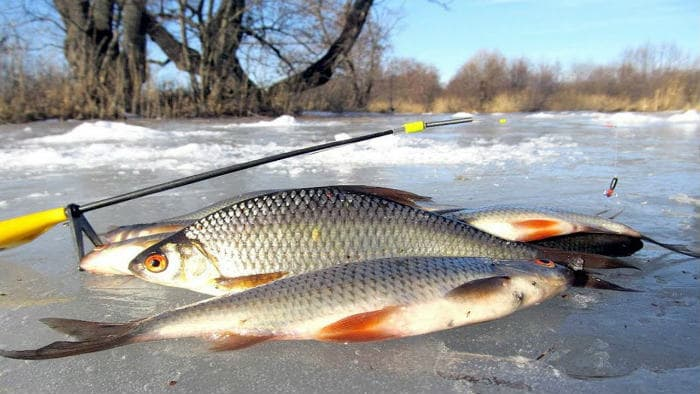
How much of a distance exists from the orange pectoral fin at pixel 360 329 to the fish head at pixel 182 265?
604mm

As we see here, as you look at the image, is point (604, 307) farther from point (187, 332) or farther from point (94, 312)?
point (94, 312)

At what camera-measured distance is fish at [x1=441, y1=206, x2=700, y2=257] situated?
7.04 ft

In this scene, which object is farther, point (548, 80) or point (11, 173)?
point (548, 80)

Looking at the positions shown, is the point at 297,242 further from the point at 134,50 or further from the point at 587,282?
the point at 134,50

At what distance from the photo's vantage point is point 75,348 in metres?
1.36

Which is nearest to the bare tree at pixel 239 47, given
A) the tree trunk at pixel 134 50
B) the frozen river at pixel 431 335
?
the tree trunk at pixel 134 50

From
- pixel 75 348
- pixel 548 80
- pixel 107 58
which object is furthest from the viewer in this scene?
pixel 548 80

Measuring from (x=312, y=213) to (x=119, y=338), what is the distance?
0.80 meters

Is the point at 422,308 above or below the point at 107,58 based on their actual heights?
below

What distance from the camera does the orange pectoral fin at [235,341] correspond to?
1396 mm

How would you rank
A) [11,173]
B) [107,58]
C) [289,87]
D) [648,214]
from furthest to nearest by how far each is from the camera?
[289,87]
[107,58]
[11,173]
[648,214]

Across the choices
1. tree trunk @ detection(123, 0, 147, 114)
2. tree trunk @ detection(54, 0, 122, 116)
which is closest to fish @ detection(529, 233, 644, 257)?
tree trunk @ detection(54, 0, 122, 116)

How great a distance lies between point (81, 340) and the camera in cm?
144

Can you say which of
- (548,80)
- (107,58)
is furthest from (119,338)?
(548,80)
